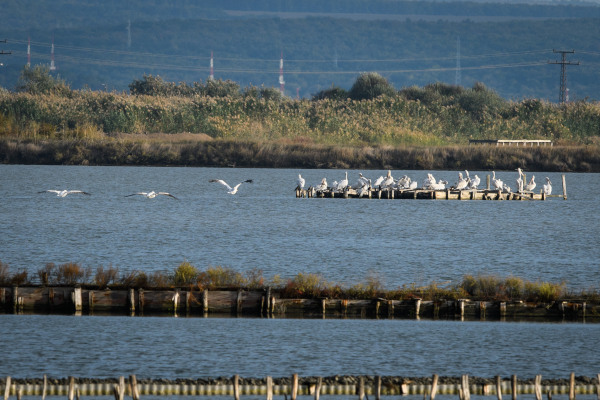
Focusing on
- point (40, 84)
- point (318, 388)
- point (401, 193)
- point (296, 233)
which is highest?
point (40, 84)

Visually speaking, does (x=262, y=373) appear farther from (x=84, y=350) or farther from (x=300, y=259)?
(x=300, y=259)

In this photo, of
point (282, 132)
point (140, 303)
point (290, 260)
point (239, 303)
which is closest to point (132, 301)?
point (140, 303)

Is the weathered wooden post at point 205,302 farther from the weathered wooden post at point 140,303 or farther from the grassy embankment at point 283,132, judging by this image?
the grassy embankment at point 283,132

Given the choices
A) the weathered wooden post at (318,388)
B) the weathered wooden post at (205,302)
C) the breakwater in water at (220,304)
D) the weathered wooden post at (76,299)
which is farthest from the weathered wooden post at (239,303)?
the weathered wooden post at (318,388)

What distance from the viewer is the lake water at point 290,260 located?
18531 mm

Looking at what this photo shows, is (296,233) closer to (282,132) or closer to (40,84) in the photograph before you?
(282,132)

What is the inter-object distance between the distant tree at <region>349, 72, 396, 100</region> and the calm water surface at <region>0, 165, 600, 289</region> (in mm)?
25122

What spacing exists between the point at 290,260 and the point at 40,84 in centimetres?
6130

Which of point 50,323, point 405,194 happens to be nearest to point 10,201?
point 405,194

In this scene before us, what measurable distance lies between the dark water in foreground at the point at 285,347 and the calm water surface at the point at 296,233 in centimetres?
477

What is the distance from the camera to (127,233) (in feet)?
125

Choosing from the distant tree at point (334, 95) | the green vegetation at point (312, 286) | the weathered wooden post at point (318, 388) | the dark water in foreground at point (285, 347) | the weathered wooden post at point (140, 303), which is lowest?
the dark water in foreground at point (285, 347)

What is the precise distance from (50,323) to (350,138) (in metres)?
55.0

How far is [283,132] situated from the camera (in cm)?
7588
